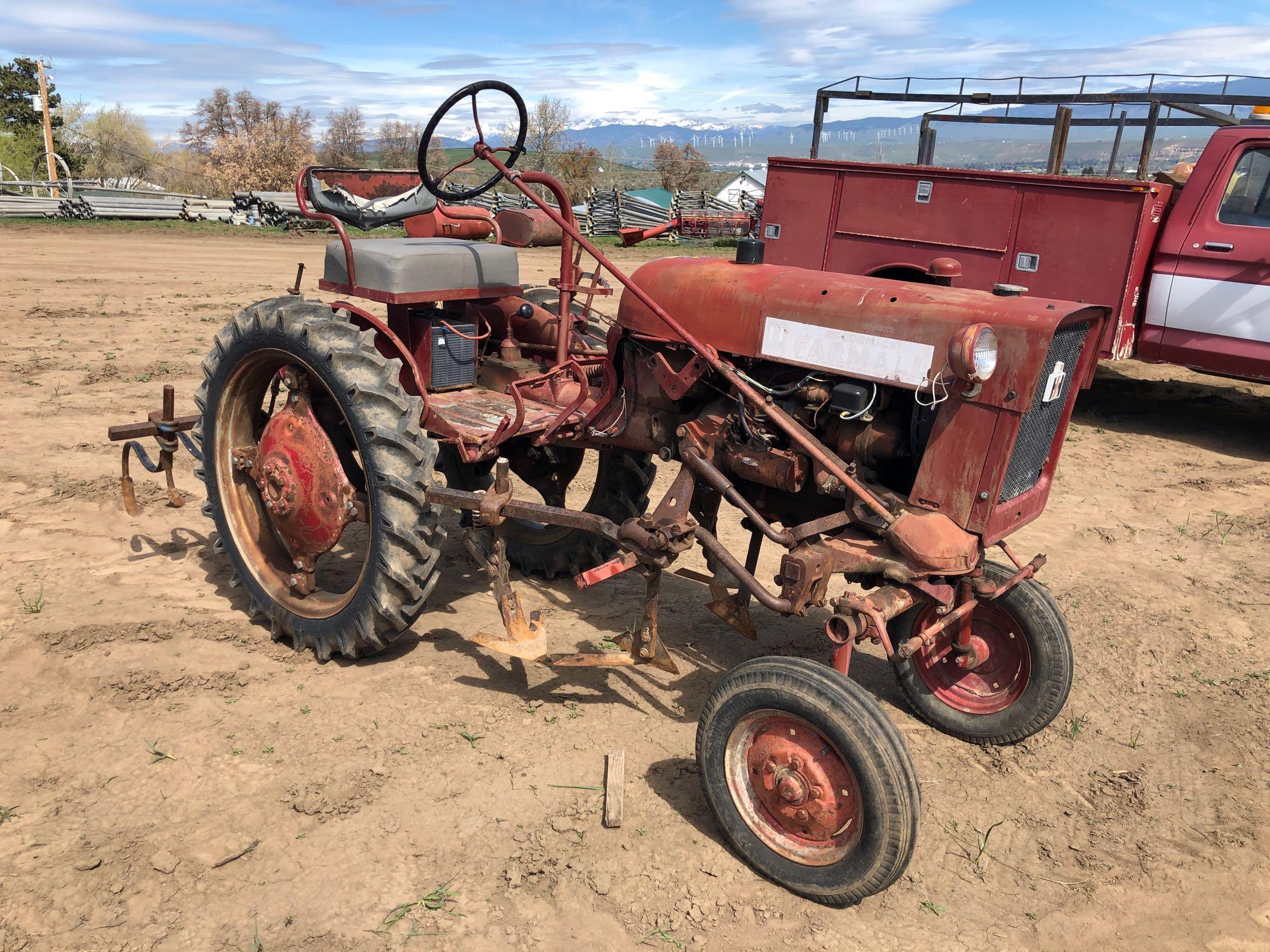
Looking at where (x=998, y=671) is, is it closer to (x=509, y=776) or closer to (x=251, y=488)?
(x=509, y=776)

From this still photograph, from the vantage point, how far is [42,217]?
2020 centimetres

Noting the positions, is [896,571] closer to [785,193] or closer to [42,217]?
[785,193]

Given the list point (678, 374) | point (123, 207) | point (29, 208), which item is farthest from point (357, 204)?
point (123, 207)

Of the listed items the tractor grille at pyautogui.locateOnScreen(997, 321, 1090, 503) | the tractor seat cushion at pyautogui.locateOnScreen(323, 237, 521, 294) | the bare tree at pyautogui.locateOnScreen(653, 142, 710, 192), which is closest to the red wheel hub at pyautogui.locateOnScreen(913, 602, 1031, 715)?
the tractor grille at pyautogui.locateOnScreen(997, 321, 1090, 503)

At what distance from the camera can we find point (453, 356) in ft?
14.4

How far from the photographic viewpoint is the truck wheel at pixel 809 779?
2408 millimetres

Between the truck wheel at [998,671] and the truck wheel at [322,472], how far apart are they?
190cm

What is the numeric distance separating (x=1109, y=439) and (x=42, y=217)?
863 inches

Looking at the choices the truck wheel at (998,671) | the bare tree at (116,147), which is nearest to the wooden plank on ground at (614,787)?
the truck wheel at (998,671)

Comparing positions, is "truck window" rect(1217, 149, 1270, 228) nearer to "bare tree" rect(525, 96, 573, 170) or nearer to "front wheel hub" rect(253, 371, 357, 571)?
"front wheel hub" rect(253, 371, 357, 571)

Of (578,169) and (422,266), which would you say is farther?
(578,169)

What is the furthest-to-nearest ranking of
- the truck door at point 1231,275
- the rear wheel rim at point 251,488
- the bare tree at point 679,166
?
the bare tree at point 679,166 → the truck door at point 1231,275 → the rear wheel rim at point 251,488

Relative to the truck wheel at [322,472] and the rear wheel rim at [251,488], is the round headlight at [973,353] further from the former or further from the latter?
the rear wheel rim at [251,488]

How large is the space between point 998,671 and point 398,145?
1805 inches
